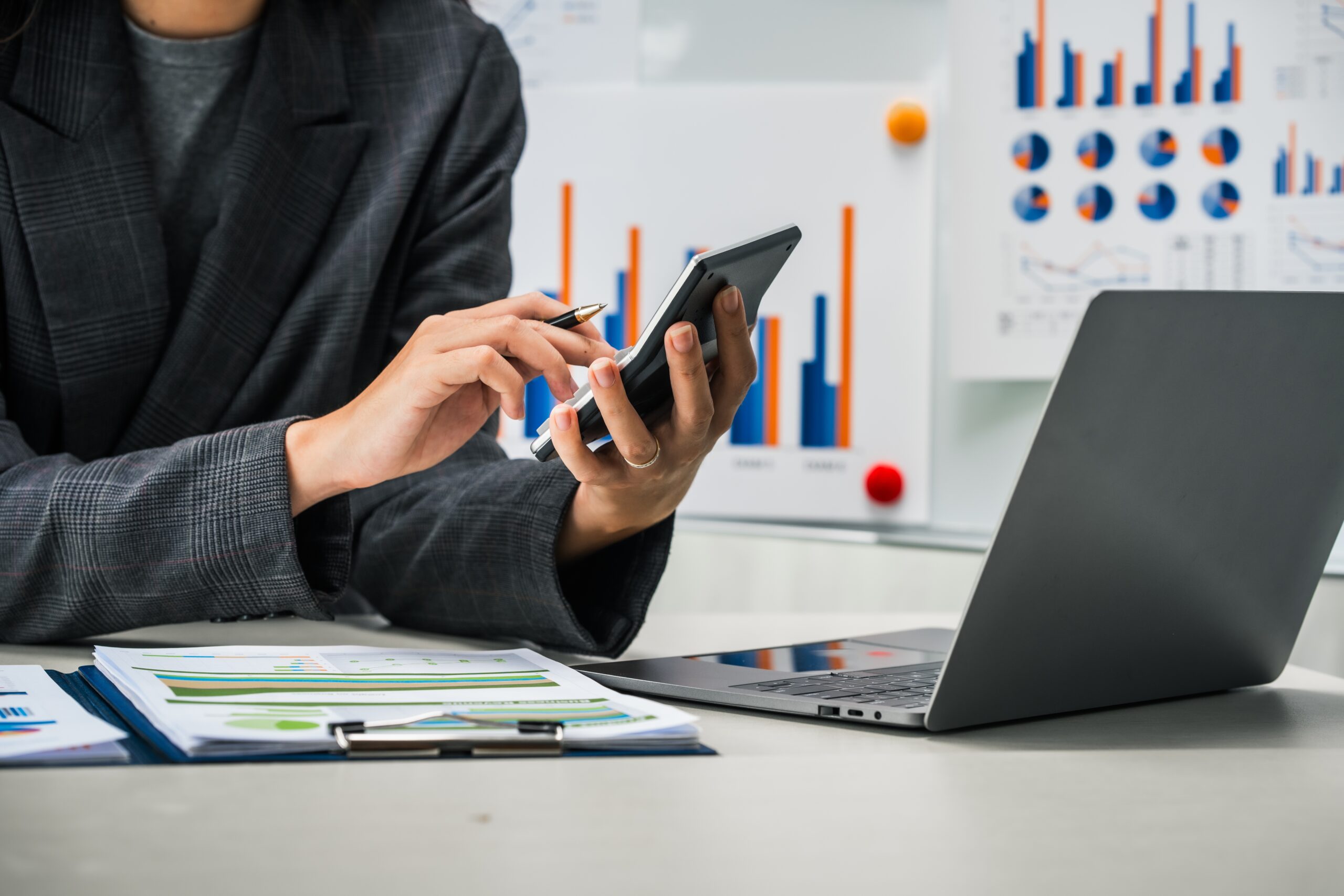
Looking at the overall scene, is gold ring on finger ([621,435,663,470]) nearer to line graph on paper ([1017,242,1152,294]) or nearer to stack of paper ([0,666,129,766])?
stack of paper ([0,666,129,766])

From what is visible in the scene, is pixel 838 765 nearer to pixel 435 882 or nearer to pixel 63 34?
pixel 435 882

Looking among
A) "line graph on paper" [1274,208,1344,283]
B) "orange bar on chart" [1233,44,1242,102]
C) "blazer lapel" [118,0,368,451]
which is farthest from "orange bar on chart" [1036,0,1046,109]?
"blazer lapel" [118,0,368,451]

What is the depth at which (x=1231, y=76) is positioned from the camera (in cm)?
144

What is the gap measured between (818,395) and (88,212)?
975mm

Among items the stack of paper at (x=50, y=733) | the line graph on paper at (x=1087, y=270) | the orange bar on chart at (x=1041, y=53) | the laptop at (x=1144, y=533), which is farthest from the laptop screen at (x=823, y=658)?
the orange bar on chart at (x=1041, y=53)

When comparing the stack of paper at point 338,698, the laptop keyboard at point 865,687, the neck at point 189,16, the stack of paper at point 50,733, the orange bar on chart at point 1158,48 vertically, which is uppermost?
the orange bar on chart at point 1158,48

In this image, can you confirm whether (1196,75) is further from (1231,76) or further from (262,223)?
(262,223)

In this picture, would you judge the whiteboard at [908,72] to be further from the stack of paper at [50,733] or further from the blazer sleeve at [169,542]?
the stack of paper at [50,733]

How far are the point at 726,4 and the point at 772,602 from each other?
832 millimetres

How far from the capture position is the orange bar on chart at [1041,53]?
150 cm

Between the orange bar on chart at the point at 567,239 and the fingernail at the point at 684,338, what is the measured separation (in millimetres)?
1136

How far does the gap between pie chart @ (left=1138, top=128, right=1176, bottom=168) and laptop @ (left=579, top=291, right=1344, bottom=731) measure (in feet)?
3.40

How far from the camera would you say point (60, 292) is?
2.65ft

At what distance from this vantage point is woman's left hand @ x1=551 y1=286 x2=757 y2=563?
0.56 meters
